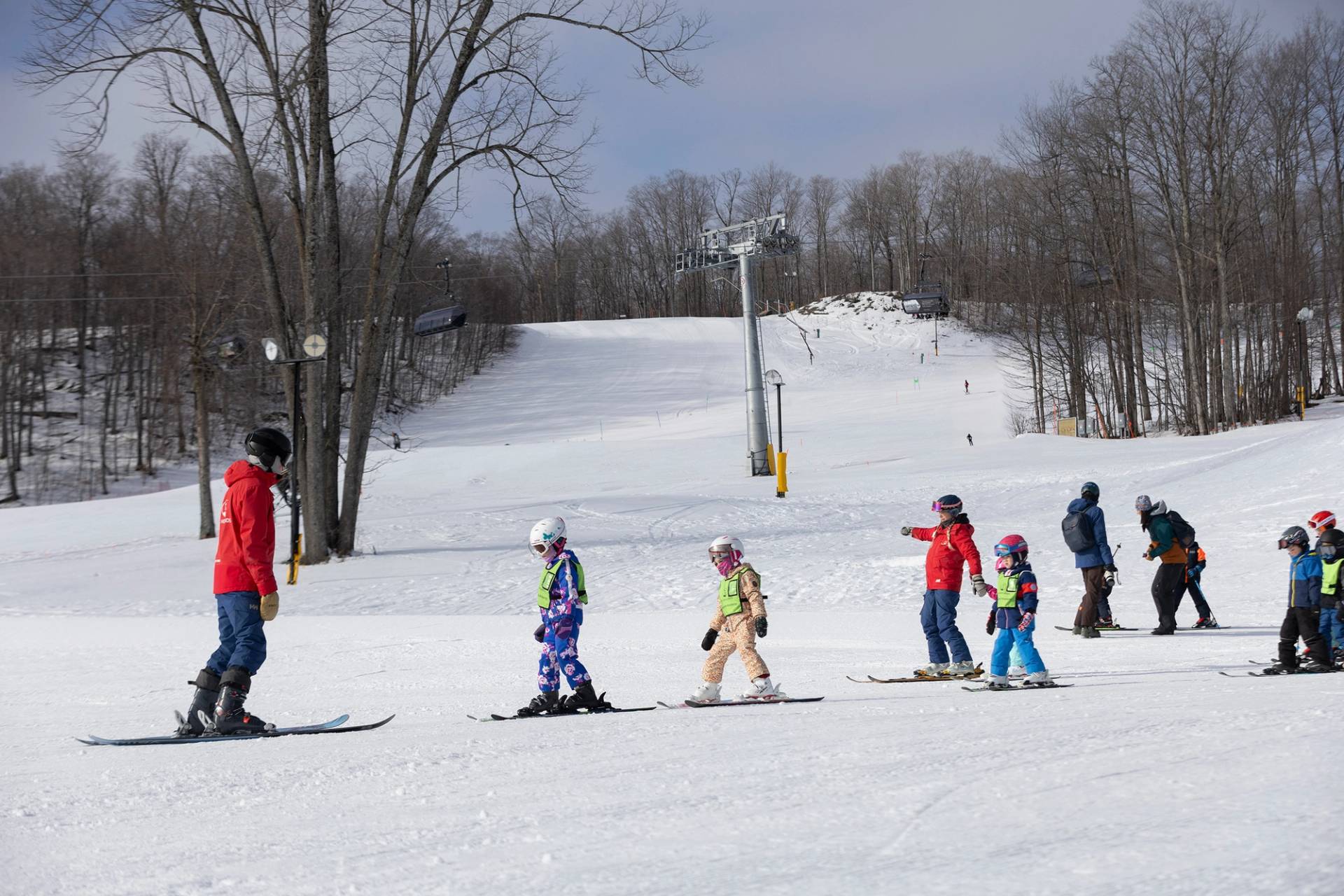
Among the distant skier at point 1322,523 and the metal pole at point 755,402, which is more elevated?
the metal pole at point 755,402

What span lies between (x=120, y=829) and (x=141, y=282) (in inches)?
2155

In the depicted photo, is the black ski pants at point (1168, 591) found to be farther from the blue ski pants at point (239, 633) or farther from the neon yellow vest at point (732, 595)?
the blue ski pants at point (239, 633)

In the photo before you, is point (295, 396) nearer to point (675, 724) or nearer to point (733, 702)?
point (733, 702)

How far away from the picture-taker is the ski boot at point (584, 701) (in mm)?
7434

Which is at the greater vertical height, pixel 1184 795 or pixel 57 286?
pixel 57 286

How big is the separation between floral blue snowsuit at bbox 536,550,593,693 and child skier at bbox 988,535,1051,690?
3.35 metres

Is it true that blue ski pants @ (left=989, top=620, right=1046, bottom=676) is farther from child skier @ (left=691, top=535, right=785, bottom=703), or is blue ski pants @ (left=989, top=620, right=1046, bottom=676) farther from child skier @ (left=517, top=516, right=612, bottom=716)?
child skier @ (left=517, top=516, right=612, bottom=716)

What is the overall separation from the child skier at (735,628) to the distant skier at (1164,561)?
21.5ft

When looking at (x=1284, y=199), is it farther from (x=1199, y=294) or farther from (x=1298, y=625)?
(x=1298, y=625)

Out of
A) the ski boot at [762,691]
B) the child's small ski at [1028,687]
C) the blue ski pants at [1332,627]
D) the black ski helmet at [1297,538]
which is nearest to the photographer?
the ski boot at [762,691]

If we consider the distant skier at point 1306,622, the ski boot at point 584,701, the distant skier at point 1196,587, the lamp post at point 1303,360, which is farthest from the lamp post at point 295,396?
the lamp post at point 1303,360

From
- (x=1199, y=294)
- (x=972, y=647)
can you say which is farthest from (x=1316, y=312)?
(x=972, y=647)

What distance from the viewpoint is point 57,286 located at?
50719 mm

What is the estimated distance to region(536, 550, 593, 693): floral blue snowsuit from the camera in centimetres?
748
